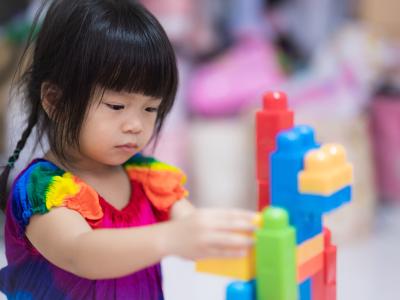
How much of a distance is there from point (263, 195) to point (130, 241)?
13 cm

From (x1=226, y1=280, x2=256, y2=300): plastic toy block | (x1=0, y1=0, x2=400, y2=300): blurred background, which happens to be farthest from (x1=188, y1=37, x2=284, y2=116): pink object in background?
(x1=226, y1=280, x2=256, y2=300): plastic toy block

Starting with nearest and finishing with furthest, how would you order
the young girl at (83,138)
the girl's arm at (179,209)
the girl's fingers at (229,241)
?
the girl's fingers at (229,241)
the young girl at (83,138)
the girl's arm at (179,209)

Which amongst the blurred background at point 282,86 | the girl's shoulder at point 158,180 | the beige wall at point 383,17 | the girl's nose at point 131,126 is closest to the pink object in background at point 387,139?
the blurred background at point 282,86

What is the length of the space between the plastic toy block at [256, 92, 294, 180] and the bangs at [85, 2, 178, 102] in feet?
0.30

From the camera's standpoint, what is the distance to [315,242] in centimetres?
55

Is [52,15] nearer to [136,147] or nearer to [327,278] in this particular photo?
[136,147]

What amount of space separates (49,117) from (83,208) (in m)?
0.10

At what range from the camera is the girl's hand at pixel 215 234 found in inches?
18.0

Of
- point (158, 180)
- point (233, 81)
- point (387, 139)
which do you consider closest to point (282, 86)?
point (233, 81)

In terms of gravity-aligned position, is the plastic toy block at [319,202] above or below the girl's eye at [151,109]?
below

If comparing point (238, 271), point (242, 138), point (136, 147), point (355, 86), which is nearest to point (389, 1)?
point (355, 86)

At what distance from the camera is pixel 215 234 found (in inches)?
18.0

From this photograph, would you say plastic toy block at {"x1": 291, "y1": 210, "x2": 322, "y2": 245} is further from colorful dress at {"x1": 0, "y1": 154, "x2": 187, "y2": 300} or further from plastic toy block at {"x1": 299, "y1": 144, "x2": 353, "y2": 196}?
colorful dress at {"x1": 0, "y1": 154, "x2": 187, "y2": 300}

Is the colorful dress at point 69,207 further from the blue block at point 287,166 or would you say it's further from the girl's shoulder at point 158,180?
the blue block at point 287,166
